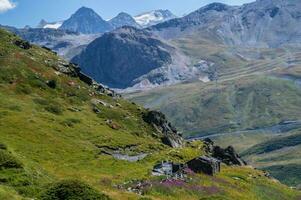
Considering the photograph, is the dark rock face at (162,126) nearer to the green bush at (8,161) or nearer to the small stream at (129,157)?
the small stream at (129,157)

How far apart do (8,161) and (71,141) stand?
34.6m

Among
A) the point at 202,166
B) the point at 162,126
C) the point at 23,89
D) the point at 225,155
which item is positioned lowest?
the point at 225,155

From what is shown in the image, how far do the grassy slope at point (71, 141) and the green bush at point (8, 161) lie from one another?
21.8 inches

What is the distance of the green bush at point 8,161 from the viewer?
35469 mm

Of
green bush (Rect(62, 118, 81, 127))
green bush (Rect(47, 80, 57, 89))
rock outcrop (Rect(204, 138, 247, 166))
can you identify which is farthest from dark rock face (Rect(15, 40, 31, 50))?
rock outcrop (Rect(204, 138, 247, 166))

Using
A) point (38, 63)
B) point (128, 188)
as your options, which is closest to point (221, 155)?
point (38, 63)

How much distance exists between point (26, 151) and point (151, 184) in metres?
14.7

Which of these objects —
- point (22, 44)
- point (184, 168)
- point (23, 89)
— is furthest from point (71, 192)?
point (22, 44)

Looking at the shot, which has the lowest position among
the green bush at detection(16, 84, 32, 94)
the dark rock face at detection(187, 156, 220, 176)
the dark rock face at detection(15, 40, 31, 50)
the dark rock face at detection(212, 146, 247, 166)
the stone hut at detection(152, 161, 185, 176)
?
the dark rock face at detection(212, 146, 247, 166)

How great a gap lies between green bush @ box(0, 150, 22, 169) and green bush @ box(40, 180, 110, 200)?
6297 millimetres

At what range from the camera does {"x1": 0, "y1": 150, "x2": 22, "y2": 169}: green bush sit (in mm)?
35469

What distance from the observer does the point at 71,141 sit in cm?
7044

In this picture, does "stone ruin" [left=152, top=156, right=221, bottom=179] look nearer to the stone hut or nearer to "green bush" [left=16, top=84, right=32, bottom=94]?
the stone hut

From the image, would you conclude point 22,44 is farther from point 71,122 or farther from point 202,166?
point 202,166
